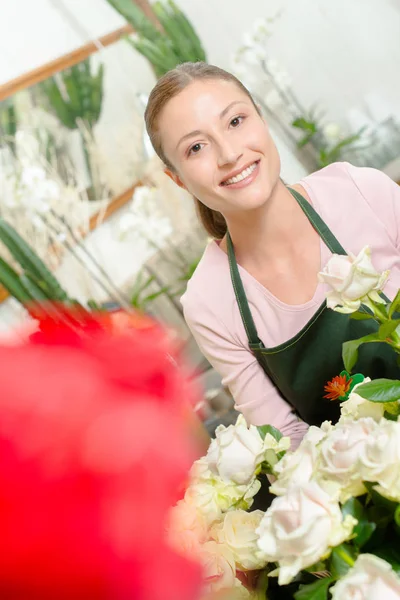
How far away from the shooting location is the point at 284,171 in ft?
9.86

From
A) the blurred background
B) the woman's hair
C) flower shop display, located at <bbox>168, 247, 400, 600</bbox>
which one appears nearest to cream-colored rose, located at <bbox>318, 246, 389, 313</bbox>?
flower shop display, located at <bbox>168, 247, 400, 600</bbox>

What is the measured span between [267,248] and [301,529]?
32.0 inches

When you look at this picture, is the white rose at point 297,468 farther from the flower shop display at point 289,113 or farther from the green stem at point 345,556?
the flower shop display at point 289,113

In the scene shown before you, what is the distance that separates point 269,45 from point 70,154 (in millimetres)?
1133

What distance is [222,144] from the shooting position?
1006mm

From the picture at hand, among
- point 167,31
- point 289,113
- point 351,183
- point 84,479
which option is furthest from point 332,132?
point 84,479

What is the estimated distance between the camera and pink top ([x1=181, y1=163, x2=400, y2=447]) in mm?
1118

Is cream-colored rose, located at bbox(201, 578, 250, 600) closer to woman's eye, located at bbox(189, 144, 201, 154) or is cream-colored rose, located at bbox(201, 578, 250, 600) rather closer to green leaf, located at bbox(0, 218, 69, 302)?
woman's eye, located at bbox(189, 144, 201, 154)

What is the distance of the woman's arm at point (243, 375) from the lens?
1.14 m

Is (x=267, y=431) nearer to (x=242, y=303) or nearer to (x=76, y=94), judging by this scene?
(x=242, y=303)

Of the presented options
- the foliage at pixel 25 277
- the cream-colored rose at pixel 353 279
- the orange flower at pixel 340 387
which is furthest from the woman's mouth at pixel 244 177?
the foliage at pixel 25 277

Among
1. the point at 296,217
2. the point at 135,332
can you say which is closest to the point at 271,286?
the point at 296,217

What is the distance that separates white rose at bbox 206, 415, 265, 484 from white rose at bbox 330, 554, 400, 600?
140 mm

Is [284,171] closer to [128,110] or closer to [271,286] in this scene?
[128,110]
